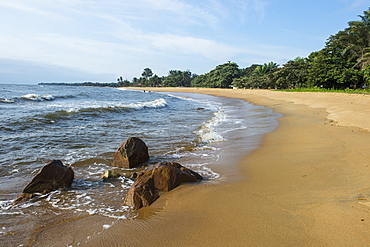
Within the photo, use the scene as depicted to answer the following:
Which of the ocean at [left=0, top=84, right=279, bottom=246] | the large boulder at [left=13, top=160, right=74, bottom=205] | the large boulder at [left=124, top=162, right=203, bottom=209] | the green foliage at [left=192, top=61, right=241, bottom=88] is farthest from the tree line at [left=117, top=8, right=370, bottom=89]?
the large boulder at [left=13, top=160, right=74, bottom=205]

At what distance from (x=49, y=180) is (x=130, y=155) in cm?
173

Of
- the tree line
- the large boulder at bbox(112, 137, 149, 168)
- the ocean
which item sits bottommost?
the ocean

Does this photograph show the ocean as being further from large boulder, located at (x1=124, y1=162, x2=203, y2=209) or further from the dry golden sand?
→ the dry golden sand

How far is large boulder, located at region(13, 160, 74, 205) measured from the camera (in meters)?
3.88

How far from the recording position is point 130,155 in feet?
17.5

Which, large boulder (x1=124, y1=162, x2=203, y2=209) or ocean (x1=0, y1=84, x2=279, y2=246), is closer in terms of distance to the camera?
ocean (x1=0, y1=84, x2=279, y2=246)

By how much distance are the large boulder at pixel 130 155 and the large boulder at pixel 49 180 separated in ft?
4.12

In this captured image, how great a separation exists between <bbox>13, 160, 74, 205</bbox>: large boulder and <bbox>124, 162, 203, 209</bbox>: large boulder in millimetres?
1446

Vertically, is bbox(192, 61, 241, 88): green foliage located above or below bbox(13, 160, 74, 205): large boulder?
above

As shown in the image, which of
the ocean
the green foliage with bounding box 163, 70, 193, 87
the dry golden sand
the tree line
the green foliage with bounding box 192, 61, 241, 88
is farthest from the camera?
the green foliage with bounding box 163, 70, 193, 87

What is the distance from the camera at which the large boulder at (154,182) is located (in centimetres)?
338

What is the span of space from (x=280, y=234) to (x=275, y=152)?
12.3ft

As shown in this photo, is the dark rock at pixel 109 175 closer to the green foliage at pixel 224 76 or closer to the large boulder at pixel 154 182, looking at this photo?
the large boulder at pixel 154 182

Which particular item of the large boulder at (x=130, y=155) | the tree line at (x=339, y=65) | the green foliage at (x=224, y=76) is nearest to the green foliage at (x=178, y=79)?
the green foliage at (x=224, y=76)
